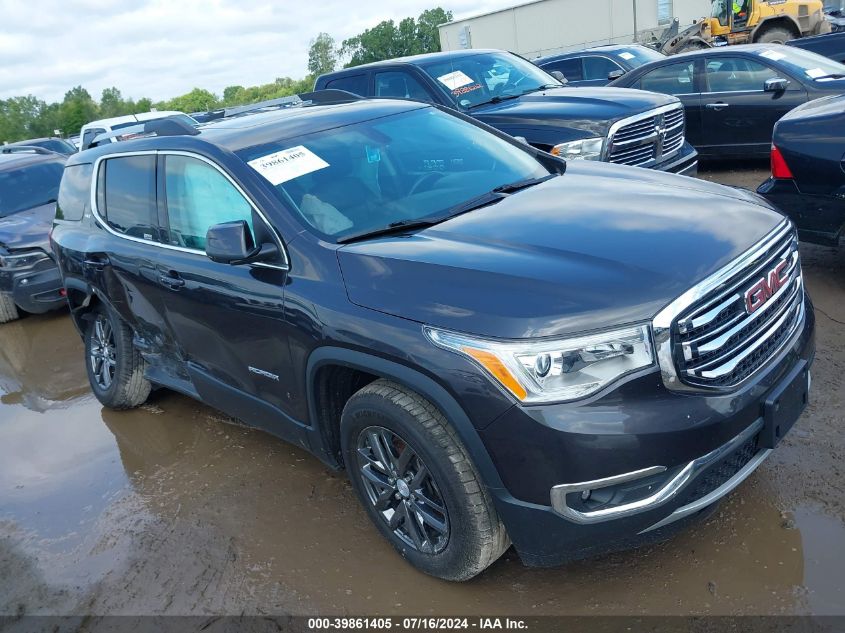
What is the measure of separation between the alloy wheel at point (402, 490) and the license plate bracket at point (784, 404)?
3.86 ft

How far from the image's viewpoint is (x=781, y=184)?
4887 mm

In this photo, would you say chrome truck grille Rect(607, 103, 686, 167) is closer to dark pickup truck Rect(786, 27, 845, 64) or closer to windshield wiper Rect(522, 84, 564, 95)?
windshield wiper Rect(522, 84, 564, 95)

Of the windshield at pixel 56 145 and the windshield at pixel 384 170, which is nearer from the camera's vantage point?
the windshield at pixel 384 170

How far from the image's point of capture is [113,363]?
5.09 meters

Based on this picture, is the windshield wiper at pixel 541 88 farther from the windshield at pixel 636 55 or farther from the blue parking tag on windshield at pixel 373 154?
the windshield at pixel 636 55

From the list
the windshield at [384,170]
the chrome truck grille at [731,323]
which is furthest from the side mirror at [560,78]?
the chrome truck grille at [731,323]

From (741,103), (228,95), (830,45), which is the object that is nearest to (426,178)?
(741,103)

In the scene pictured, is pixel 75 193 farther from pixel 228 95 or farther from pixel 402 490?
pixel 228 95

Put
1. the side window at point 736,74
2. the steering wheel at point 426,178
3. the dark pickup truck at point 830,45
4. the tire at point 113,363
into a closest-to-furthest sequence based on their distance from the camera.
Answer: the steering wheel at point 426,178, the tire at point 113,363, the side window at point 736,74, the dark pickup truck at point 830,45

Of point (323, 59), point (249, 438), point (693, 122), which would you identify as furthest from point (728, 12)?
point (323, 59)

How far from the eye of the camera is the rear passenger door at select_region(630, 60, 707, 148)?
877 centimetres

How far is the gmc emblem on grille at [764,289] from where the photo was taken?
263cm

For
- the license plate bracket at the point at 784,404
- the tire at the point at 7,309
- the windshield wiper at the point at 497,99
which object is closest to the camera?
the license plate bracket at the point at 784,404

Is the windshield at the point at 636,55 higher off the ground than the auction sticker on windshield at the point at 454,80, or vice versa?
the auction sticker on windshield at the point at 454,80
